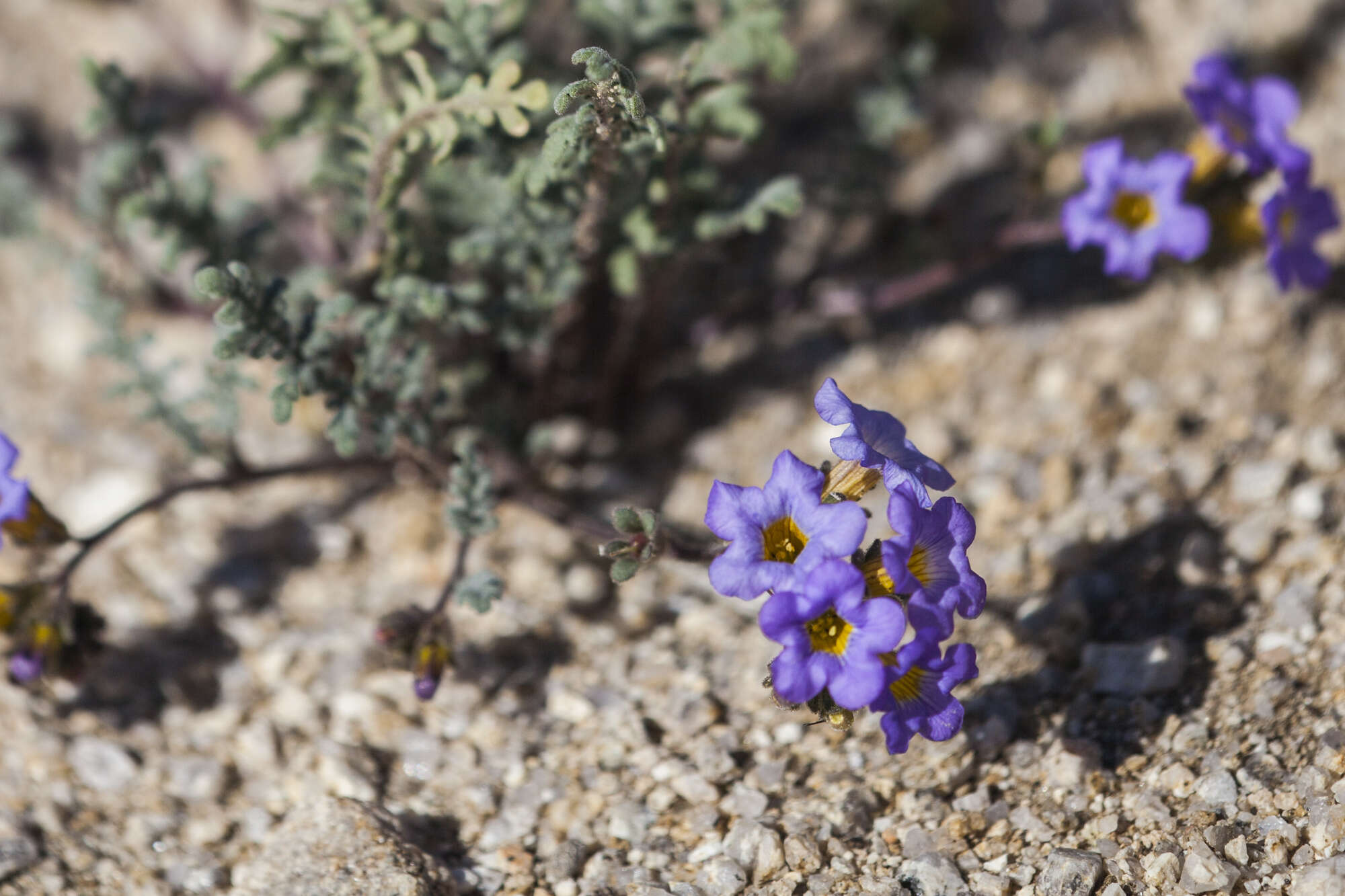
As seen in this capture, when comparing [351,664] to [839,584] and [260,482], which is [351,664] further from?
[839,584]

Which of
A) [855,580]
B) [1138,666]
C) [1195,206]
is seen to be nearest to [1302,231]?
[1195,206]

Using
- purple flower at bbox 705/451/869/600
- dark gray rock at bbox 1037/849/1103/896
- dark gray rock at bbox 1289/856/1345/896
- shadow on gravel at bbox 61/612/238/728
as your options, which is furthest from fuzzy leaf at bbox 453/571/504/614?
dark gray rock at bbox 1289/856/1345/896

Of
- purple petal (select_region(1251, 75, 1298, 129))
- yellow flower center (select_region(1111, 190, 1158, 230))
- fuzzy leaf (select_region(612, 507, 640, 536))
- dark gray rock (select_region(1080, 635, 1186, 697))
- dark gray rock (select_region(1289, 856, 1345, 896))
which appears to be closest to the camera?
dark gray rock (select_region(1289, 856, 1345, 896))

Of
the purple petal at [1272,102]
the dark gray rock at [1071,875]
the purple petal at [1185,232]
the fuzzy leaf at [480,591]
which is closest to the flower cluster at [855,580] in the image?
the dark gray rock at [1071,875]

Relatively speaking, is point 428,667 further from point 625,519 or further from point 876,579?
point 876,579

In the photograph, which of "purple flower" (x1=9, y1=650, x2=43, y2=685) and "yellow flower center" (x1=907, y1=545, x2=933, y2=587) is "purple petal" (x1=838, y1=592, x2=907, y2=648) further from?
"purple flower" (x1=9, y1=650, x2=43, y2=685)
